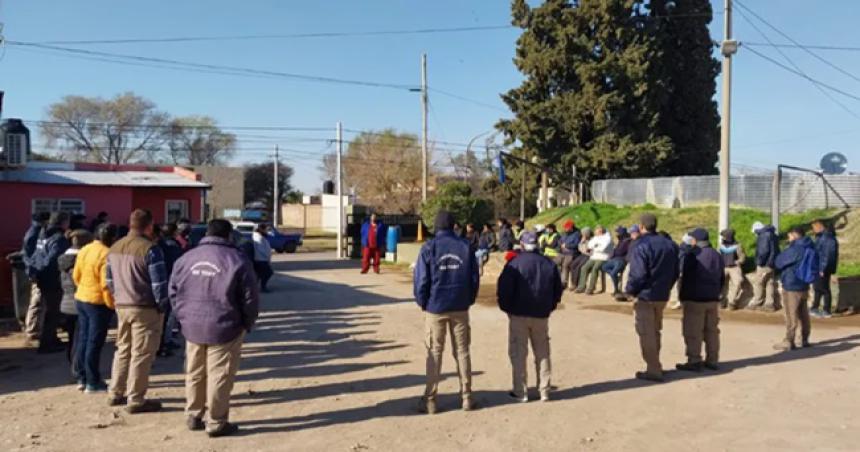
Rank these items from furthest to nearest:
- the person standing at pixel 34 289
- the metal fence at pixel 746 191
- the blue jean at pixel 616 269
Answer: the metal fence at pixel 746 191, the blue jean at pixel 616 269, the person standing at pixel 34 289

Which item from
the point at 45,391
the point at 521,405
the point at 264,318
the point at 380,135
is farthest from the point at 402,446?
the point at 380,135

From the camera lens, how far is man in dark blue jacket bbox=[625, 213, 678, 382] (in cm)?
764

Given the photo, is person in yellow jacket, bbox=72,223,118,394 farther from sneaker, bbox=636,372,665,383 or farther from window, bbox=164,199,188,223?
window, bbox=164,199,188,223

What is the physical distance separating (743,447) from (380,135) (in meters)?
47.4

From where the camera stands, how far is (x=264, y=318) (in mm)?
12141

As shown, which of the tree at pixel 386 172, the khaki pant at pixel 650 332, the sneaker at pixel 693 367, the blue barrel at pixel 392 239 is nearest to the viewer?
the khaki pant at pixel 650 332

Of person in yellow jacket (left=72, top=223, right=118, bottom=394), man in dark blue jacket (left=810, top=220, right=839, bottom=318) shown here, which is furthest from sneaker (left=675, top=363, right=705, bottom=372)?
person in yellow jacket (left=72, top=223, right=118, bottom=394)

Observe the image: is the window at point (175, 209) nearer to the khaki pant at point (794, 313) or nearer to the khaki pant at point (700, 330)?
the khaki pant at point (700, 330)

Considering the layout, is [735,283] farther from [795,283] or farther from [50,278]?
[50,278]

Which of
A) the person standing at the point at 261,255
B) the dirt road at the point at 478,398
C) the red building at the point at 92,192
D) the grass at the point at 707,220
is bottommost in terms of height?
the dirt road at the point at 478,398

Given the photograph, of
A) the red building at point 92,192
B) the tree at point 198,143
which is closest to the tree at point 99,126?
the tree at point 198,143

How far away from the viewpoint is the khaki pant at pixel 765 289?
43.1ft

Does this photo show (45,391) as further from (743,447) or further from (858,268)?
(858,268)

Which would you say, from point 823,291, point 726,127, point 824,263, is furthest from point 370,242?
point 824,263
